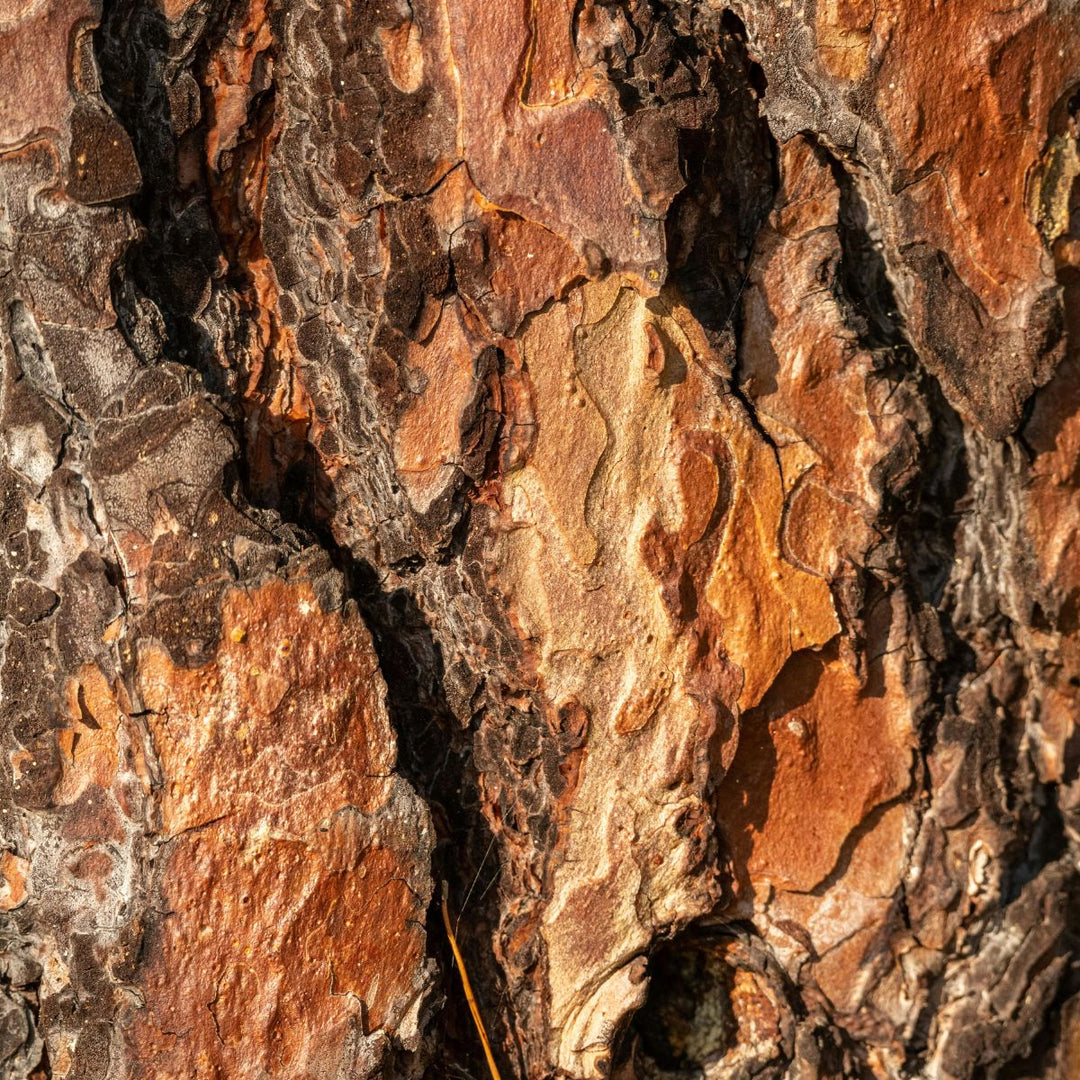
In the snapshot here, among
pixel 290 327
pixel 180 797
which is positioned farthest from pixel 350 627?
pixel 290 327

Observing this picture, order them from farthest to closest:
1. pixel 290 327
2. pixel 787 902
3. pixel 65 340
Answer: pixel 787 902
pixel 290 327
pixel 65 340

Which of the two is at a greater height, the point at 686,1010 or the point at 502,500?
the point at 502,500

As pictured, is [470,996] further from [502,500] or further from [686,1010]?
[502,500]

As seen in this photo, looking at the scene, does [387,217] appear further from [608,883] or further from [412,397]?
[608,883]

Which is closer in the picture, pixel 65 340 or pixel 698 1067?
pixel 65 340

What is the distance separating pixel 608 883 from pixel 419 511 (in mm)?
567

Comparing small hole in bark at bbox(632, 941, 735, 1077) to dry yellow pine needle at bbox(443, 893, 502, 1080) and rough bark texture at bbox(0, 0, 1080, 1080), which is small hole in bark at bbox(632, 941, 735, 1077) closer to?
rough bark texture at bbox(0, 0, 1080, 1080)

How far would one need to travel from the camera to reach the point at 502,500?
52.3 inches

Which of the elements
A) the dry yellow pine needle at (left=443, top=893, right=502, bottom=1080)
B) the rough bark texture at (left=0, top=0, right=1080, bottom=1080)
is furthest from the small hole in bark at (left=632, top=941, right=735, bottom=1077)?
the dry yellow pine needle at (left=443, top=893, right=502, bottom=1080)

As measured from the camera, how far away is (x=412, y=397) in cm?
131

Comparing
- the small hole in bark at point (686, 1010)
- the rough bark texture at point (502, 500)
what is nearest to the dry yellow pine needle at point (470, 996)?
the rough bark texture at point (502, 500)

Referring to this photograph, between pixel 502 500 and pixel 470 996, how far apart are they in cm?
69

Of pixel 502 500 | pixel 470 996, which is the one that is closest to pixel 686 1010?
pixel 470 996

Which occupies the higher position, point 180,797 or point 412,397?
point 412,397
